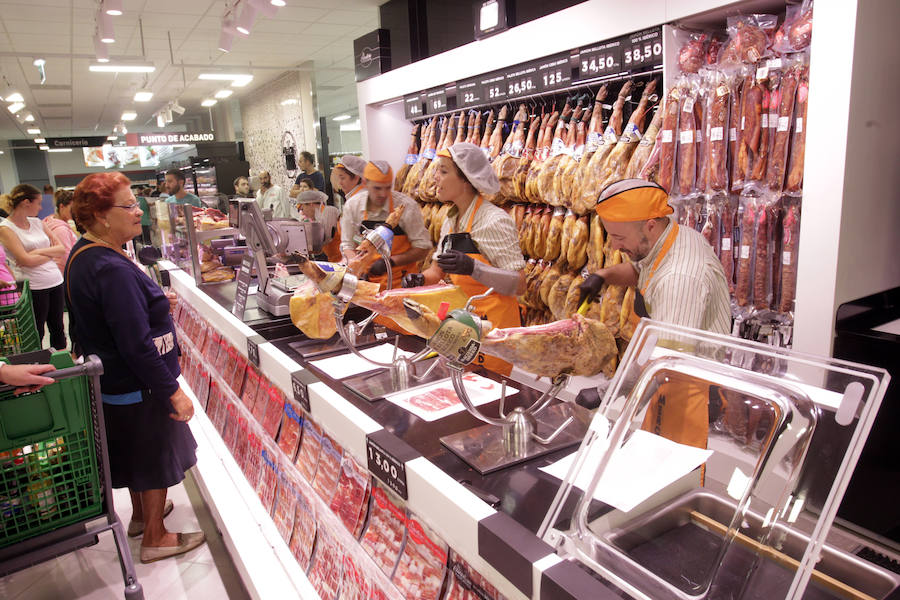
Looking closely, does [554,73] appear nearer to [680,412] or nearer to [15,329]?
[680,412]

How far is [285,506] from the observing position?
2.17m

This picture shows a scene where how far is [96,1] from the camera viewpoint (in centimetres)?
609

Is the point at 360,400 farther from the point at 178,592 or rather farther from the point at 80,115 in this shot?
the point at 80,115

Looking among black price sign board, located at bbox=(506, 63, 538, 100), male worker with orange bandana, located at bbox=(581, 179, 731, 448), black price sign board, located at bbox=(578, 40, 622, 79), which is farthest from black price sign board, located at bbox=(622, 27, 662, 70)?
male worker with orange bandana, located at bbox=(581, 179, 731, 448)

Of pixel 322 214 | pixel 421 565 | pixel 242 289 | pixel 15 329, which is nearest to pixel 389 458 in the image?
pixel 421 565

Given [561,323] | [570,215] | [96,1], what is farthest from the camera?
[96,1]

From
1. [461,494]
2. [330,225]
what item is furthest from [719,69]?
[330,225]

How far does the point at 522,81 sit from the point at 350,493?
3.36 meters

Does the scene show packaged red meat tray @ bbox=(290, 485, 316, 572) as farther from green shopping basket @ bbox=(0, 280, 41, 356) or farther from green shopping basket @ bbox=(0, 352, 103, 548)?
green shopping basket @ bbox=(0, 280, 41, 356)

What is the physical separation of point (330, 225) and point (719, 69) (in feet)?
11.4

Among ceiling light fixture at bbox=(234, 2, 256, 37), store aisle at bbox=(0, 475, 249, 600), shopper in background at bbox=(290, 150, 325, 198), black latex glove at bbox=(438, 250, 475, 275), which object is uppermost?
ceiling light fixture at bbox=(234, 2, 256, 37)

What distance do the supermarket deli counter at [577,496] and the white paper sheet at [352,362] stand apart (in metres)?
0.02

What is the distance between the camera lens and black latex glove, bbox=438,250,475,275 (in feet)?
8.36

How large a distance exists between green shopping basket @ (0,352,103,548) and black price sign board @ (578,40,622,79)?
3.14m
